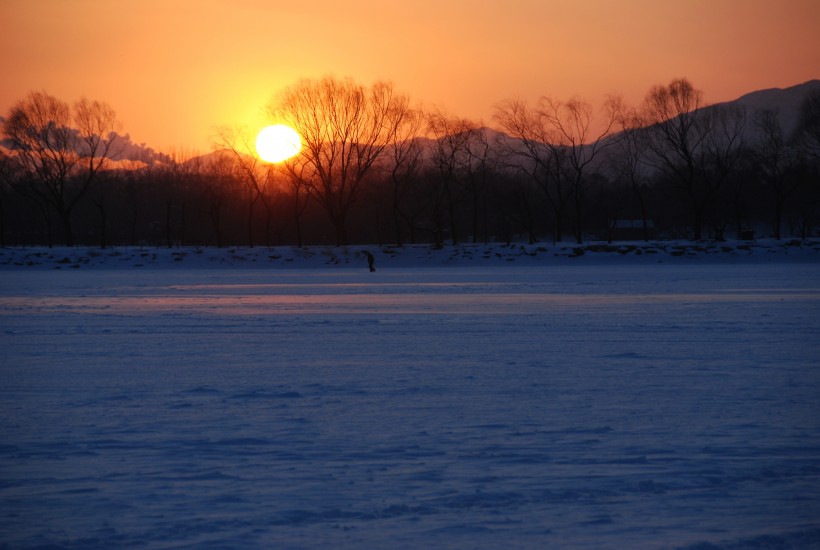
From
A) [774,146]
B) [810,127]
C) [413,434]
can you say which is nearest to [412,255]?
[774,146]

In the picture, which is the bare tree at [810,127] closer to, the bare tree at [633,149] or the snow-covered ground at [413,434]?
the bare tree at [633,149]

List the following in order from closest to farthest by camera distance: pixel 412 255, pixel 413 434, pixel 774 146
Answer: pixel 413 434 → pixel 412 255 → pixel 774 146

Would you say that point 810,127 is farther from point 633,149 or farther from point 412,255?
point 412,255

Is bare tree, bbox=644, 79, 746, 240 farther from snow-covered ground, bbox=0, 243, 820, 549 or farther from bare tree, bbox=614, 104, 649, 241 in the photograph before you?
snow-covered ground, bbox=0, 243, 820, 549

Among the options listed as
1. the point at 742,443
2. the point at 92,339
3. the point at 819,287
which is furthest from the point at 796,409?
the point at 819,287

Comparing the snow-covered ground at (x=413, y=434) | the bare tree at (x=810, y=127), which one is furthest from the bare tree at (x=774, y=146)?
the snow-covered ground at (x=413, y=434)

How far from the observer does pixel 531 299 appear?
20203 mm

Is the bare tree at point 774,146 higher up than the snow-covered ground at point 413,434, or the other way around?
the bare tree at point 774,146

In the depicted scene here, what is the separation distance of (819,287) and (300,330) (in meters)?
16.9

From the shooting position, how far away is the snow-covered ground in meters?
4.20

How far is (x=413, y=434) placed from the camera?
19.9 feet

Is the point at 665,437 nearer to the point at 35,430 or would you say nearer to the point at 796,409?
the point at 796,409

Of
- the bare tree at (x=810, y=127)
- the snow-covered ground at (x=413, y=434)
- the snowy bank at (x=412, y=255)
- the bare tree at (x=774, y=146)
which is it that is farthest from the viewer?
the bare tree at (x=774, y=146)

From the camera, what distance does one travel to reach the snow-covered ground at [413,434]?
4203 mm
